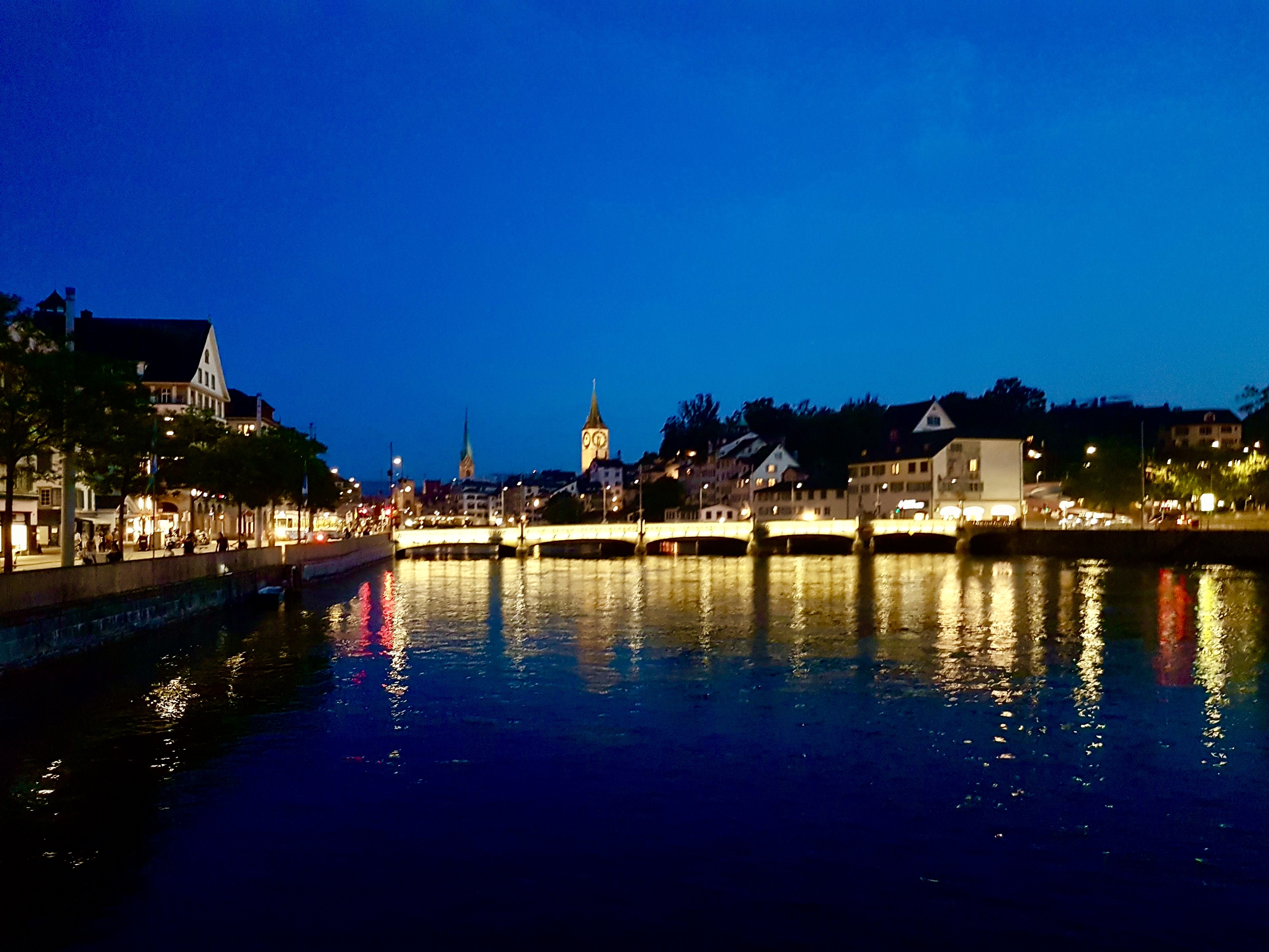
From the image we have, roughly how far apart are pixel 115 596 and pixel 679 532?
269 ft

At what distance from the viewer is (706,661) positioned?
38.3 metres

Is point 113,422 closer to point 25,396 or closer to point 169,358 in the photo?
point 25,396

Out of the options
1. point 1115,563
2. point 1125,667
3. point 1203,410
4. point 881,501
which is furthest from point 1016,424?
point 1125,667

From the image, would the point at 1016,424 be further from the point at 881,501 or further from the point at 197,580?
the point at 197,580

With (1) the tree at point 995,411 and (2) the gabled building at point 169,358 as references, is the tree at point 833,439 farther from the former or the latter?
(2) the gabled building at point 169,358

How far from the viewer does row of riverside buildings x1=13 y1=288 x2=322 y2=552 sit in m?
70.8

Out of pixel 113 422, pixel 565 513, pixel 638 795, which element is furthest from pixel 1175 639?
pixel 565 513

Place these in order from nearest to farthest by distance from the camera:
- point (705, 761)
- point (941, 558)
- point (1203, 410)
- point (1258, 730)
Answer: point (705, 761), point (1258, 730), point (941, 558), point (1203, 410)

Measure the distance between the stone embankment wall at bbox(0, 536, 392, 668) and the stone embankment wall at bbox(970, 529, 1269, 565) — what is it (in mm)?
67444

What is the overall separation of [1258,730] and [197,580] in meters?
38.8

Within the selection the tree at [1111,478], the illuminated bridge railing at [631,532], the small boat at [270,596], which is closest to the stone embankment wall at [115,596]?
the small boat at [270,596]

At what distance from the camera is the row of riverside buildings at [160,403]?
70812 mm

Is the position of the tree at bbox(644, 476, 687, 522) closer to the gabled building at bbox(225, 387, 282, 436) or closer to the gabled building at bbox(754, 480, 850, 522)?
the gabled building at bbox(754, 480, 850, 522)

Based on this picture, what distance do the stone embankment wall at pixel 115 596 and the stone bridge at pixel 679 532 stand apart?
5309 centimetres
